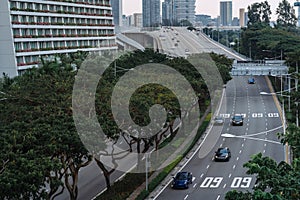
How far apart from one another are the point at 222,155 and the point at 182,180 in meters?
8.28

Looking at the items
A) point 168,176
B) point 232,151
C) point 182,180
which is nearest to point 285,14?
point 232,151

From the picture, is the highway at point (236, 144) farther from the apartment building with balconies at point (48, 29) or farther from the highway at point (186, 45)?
the apartment building with balconies at point (48, 29)

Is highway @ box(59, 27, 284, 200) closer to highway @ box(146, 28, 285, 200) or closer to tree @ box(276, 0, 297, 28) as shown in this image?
highway @ box(146, 28, 285, 200)

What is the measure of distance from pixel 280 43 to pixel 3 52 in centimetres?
4861

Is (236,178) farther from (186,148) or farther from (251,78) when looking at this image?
(251,78)

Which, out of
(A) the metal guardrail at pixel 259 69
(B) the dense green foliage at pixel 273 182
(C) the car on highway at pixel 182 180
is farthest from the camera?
(A) the metal guardrail at pixel 259 69

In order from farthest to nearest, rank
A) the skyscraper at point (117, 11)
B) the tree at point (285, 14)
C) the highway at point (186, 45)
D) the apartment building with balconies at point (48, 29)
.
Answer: the skyscraper at point (117, 11)
the tree at point (285, 14)
the highway at point (186, 45)
the apartment building with balconies at point (48, 29)

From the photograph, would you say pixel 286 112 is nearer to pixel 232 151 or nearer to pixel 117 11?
pixel 232 151

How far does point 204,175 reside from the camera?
40.3 metres

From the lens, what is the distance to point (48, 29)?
245 feet

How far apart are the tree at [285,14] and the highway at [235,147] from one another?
7466 centimetres

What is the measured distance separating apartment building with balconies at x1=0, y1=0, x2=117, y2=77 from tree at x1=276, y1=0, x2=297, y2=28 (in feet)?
210

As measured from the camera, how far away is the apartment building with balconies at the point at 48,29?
6344cm

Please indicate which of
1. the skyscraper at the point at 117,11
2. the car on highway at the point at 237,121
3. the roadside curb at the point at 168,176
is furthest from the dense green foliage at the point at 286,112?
the skyscraper at the point at 117,11
